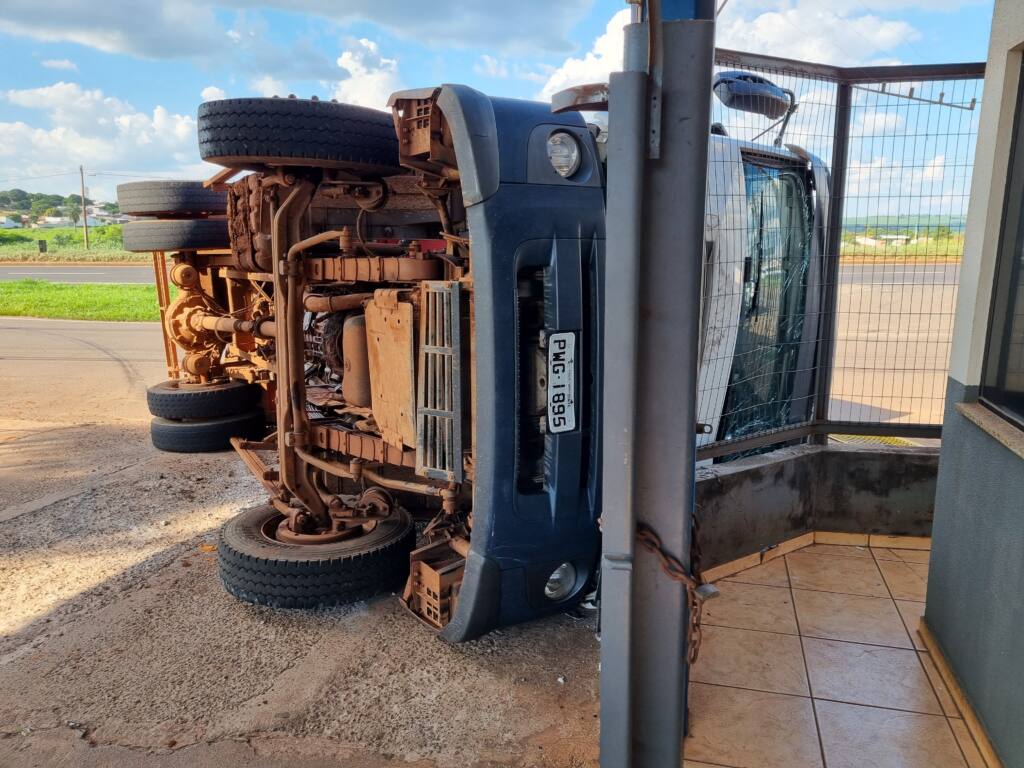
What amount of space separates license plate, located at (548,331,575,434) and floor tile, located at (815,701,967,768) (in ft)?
5.05

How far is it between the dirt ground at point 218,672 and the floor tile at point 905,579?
1735 mm

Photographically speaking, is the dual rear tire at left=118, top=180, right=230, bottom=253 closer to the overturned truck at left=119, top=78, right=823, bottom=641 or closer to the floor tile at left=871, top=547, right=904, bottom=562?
the overturned truck at left=119, top=78, right=823, bottom=641

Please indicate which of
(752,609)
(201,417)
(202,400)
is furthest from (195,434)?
(752,609)

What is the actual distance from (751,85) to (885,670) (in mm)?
2948

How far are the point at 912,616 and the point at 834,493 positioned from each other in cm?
100

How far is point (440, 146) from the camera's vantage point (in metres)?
3.19

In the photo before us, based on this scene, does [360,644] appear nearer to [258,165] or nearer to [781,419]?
[258,165]

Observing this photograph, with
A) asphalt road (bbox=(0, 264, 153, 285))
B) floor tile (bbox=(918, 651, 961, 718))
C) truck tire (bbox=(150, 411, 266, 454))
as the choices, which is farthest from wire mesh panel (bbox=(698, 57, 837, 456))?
asphalt road (bbox=(0, 264, 153, 285))

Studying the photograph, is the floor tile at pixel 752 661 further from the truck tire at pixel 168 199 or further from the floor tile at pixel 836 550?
the truck tire at pixel 168 199

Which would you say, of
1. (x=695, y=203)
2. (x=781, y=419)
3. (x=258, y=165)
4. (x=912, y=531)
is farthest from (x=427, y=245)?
(x=912, y=531)

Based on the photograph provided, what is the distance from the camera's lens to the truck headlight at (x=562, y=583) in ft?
11.5

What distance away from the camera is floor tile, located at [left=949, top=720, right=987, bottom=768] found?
270cm

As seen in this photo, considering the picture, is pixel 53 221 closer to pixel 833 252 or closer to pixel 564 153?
pixel 833 252

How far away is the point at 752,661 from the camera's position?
3350 mm
